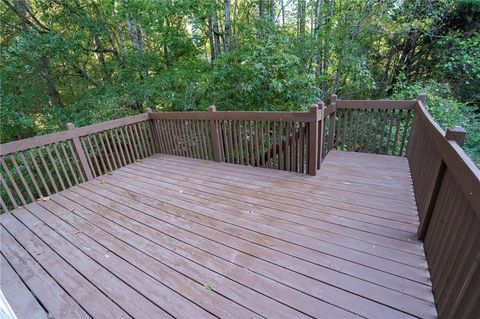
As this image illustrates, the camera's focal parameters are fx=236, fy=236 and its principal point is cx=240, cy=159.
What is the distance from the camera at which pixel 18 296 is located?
5.67 ft

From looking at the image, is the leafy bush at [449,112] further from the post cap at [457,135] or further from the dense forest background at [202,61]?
the post cap at [457,135]

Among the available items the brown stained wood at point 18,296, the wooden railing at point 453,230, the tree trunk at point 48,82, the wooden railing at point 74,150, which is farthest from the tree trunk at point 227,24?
the brown stained wood at point 18,296

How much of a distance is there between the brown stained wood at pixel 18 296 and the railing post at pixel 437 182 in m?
2.80

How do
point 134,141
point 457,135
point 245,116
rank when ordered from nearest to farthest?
point 457,135
point 245,116
point 134,141

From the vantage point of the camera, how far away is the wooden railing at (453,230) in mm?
1085

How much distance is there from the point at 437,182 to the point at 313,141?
142cm

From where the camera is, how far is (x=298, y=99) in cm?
436

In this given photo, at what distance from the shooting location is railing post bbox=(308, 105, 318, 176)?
9.38ft

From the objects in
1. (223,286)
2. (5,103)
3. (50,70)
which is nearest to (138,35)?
(50,70)

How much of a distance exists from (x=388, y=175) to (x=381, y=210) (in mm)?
972

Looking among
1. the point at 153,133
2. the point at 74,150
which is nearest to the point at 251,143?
the point at 153,133

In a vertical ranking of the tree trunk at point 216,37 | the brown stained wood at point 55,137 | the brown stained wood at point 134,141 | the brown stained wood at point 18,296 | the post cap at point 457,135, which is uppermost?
the tree trunk at point 216,37

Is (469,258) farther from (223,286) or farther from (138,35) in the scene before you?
(138,35)

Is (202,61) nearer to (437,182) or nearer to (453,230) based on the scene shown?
(437,182)
